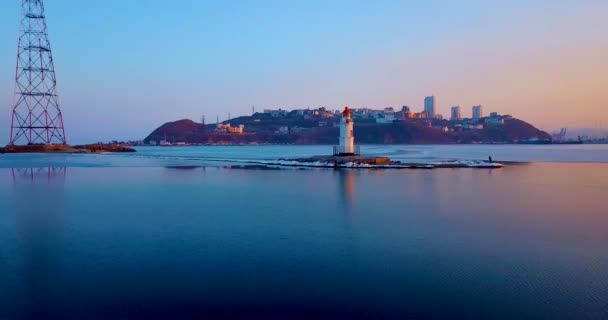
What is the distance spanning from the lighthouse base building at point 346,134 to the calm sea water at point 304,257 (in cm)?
1115

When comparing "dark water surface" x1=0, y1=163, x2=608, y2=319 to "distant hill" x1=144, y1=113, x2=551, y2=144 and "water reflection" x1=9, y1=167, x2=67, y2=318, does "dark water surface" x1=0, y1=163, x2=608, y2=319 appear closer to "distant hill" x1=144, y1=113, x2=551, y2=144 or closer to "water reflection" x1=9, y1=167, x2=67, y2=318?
"water reflection" x1=9, y1=167, x2=67, y2=318

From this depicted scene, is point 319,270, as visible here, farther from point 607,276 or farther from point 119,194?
point 119,194

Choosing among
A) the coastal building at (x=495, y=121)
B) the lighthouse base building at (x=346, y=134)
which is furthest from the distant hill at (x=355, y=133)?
the lighthouse base building at (x=346, y=134)

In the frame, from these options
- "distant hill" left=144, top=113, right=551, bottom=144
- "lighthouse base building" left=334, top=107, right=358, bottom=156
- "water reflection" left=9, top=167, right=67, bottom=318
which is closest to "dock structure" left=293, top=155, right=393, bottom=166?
"lighthouse base building" left=334, top=107, right=358, bottom=156

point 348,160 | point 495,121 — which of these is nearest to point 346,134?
point 348,160

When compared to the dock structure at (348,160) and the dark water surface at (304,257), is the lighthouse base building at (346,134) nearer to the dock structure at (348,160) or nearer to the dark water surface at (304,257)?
the dock structure at (348,160)

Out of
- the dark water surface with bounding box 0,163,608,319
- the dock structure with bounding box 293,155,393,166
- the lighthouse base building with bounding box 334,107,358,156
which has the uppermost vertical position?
the lighthouse base building with bounding box 334,107,358,156

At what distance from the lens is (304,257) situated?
591 cm

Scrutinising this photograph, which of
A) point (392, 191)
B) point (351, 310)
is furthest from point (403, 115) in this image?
point (351, 310)

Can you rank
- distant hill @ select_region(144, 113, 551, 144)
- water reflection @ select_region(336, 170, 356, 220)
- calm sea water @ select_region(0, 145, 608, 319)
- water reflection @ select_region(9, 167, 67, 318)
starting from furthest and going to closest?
distant hill @ select_region(144, 113, 551, 144) < water reflection @ select_region(336, 170, 356, 220) < water reflection @ select_region(9, 167, 67, 318) < calm sea water @ select_region(0, 145, 608, 319)

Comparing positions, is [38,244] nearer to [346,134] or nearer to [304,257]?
[304,257]

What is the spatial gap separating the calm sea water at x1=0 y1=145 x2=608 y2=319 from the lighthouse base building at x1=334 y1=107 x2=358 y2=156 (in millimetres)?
11146

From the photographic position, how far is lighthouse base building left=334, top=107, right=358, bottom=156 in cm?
2275

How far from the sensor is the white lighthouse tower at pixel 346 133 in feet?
74.6
